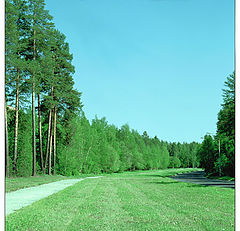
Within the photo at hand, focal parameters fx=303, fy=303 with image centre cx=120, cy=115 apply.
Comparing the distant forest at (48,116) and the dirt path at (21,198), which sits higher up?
the distant forest at (48,116)

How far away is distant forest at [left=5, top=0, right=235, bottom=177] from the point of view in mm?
11297

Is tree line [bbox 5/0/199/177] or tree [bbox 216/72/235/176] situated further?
tree line [bbox 5/0/199/177]

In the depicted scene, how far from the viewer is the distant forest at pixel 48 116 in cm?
1130

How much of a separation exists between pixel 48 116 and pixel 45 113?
107cm

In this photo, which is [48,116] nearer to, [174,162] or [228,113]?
[228,113]

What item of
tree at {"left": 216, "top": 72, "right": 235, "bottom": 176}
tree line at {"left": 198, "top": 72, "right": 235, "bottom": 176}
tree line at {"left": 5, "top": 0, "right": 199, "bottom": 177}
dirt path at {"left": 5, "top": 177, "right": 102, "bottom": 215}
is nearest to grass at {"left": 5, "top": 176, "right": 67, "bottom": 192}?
dirt path at {"left": 5, "top": 177, "right": 102, "bottom": 215}

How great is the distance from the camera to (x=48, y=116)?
3072cm

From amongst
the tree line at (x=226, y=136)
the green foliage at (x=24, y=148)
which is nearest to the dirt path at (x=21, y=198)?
the tree line at (x=226, y=136)

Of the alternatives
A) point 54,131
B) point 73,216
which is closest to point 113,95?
point 73,216

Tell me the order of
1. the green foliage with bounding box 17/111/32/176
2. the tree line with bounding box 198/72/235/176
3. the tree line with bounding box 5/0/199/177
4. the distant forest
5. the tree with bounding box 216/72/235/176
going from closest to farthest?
the tree with bounding box 216/72/235/176
the tree line with bounding box 198/72/235/176
the distant forest
the tree line with bounding box 5/0/199/177
the green foliage with bounding box 17/111/32/176

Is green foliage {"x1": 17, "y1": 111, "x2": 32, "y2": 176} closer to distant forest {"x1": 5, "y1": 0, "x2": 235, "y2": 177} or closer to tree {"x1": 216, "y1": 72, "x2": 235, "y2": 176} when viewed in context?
distant forest {"x1": 5, "y1": 0, "x2": 235, "y2": 177}

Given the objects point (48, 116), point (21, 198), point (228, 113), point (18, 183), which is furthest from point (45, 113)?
point (228, 113)

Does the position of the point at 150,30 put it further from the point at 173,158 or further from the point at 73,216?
the point at 173,158

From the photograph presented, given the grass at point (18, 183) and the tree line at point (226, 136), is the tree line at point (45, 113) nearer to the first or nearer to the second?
the grass at point (18, 183)
